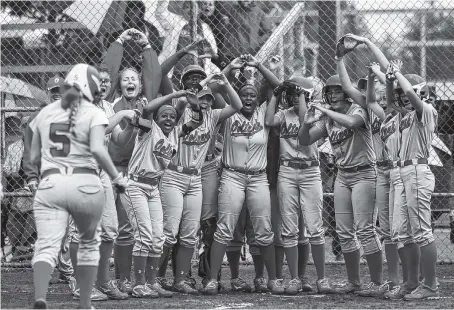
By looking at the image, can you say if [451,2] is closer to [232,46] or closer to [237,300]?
[232,46]

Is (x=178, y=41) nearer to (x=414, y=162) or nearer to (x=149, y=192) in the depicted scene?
(x=149, y=192)

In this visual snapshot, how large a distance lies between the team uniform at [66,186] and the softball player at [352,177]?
7.44 ft

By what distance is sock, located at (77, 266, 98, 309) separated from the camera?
5703 millimetres

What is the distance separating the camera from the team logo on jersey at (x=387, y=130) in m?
7.17

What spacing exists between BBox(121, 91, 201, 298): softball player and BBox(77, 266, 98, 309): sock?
1.33m

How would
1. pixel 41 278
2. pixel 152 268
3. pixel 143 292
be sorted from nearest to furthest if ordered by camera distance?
pixel 41 278 < pixel 143 292 < pixel 152 268

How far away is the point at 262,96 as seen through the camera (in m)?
7.82

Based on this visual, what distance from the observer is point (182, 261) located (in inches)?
292

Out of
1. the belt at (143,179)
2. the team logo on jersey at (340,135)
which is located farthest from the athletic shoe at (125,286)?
the team logo on jersey at (340,135)

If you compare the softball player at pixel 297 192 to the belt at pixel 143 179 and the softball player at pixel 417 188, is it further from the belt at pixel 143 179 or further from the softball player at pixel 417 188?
the belt at pixel 143 179

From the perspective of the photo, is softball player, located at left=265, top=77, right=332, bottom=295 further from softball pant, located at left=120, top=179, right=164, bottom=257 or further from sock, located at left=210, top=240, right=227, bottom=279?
softball pant, located at left=120, top=179, right=164, bottom=257

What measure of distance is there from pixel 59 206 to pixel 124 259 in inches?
74.8

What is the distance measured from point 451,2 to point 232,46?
2.65 meters

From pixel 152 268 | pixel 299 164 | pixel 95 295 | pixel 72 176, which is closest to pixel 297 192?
pixel 299 164
